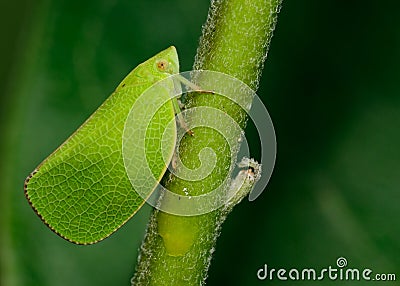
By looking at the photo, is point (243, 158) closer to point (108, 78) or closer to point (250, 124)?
point (250, 124)

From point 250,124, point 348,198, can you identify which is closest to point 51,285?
point 250,124

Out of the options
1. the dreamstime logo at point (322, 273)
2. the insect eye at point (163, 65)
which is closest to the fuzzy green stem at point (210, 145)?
the insect eye at point (163, 65)

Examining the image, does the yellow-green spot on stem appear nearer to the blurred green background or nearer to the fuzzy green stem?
the fuzzy green stem

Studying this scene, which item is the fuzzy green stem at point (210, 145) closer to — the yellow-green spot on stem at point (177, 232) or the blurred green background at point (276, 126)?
the yellow-green spot on stem at point (177, 232)

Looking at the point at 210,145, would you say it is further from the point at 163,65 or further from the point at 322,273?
the point at 322,273

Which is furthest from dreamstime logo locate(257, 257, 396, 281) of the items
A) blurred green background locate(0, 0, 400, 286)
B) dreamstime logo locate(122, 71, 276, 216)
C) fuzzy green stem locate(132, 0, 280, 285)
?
fuzzy green stem locate(132, 0, 280, 285)
